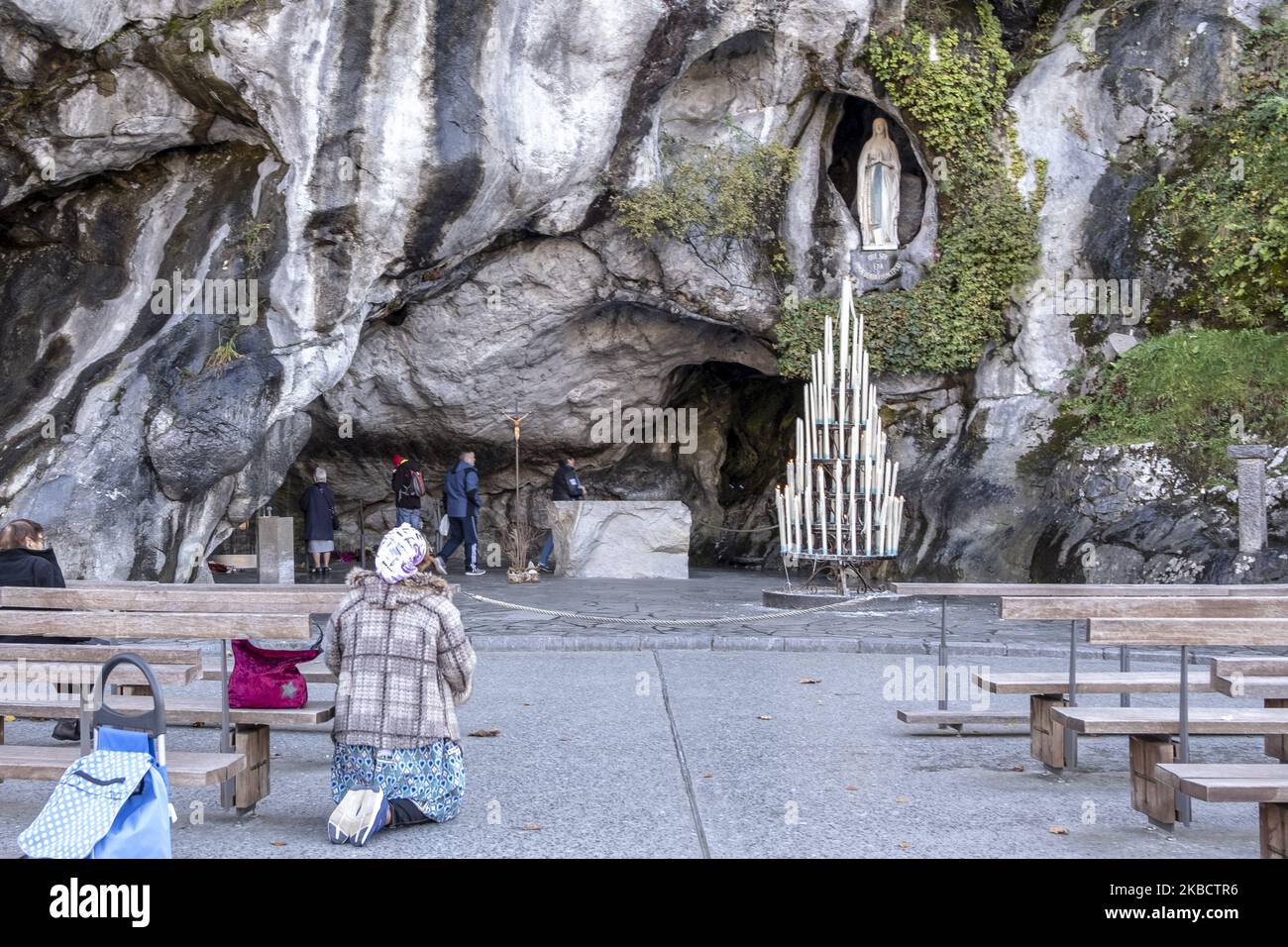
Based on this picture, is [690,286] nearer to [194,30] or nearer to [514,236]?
[514,236]

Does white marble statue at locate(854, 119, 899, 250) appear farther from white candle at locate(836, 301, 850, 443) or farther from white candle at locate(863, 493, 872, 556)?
white candle at locate(863, 493, 872, 556)

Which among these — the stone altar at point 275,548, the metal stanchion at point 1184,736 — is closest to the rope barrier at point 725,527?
the stone altar at point 275,548

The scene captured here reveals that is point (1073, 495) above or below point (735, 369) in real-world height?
below

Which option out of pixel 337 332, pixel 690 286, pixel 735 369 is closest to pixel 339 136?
pixel 337 332

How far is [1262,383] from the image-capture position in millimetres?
13266

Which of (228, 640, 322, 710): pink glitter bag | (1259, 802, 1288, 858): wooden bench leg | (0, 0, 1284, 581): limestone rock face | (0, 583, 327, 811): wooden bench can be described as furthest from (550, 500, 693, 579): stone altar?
(1259, 802, 1288, 858): wooden bench leg

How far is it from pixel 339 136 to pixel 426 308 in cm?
418

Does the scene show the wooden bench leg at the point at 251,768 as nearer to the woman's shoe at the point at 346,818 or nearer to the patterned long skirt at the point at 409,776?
the patterned long skirt at the point at 409,776

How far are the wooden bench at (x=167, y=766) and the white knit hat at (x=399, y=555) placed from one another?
35.7 inches

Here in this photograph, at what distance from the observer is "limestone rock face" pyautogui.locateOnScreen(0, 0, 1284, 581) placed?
12.8 meters

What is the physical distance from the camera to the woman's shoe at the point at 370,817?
4.68 metres

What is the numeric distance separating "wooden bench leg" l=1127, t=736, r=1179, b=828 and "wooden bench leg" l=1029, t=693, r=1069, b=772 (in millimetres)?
698

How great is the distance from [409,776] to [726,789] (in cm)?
143

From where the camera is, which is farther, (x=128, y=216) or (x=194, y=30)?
(x=128, y=216)
